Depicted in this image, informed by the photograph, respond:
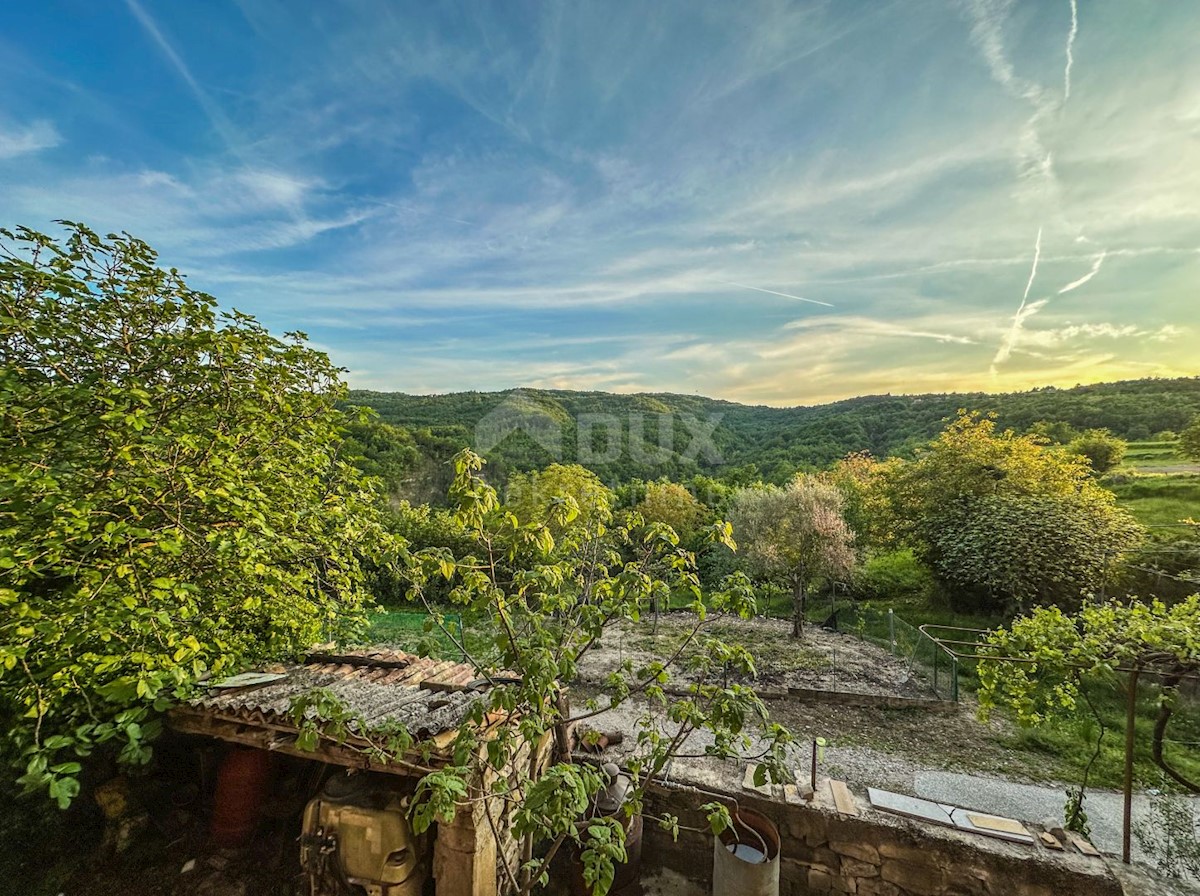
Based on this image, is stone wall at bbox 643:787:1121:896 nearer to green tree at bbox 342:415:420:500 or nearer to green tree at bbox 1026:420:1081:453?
green tree at bbox 1026:420:1081:453

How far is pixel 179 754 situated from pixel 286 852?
1.53m

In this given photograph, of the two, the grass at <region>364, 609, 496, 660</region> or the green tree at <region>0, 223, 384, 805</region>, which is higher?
the green tree at <region>0, 223, 384, 805</region>

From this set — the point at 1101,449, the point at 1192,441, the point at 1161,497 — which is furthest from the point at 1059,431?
the point at 1192,441

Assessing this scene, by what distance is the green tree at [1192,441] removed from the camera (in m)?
9.91

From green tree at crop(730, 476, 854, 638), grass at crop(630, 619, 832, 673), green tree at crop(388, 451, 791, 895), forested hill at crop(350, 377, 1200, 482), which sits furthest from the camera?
forested hill at crop(350, 377, 1200, 482)

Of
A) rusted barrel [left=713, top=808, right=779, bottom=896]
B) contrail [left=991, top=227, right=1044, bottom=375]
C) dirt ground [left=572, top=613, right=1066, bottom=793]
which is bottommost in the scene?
dirt ground [left=572, top=613, right=1066, bottom=793]

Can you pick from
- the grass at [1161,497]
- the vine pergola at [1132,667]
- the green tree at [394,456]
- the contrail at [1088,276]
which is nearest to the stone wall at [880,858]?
the vine pergola at [1132,667]

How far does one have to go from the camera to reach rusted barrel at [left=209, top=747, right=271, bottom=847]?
361cm

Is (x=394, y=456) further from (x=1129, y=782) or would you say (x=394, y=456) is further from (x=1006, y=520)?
(x=1129, y=782)

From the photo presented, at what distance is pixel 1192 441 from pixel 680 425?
17015 mm

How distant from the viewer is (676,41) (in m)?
5.32

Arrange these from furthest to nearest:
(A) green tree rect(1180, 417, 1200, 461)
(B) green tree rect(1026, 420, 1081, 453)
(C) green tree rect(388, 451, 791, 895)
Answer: (B) green tree rect(1026, 420, 1081, 453) → (A) green tree rect(1180, 417, 1200, 461) → (C) green tree rect(388, 451, 791, 895)

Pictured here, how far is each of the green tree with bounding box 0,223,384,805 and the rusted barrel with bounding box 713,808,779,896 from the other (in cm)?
386

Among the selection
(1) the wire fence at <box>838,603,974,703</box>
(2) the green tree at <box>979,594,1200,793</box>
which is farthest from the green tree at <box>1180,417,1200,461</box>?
(2) the green tree at <box>979,594,1200,793</box>
